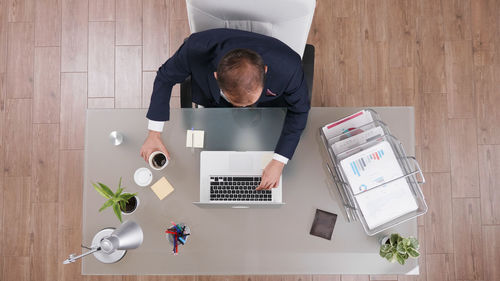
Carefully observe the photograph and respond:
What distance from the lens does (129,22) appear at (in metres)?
2.36

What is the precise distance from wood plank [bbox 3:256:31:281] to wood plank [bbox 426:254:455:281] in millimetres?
2718

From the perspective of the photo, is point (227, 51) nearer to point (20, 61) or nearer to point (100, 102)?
point (100, 102)

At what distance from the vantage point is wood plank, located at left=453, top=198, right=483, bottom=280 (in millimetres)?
2197

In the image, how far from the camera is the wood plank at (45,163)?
2287 mm

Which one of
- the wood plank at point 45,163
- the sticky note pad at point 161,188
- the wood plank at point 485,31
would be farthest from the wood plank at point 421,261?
the wood plank at point 45,163

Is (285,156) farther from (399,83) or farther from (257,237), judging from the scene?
(399,83)

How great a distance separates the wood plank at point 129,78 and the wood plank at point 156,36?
2.3 inches

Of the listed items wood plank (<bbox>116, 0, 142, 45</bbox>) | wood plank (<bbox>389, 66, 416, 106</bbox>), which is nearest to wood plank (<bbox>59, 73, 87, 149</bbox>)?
wood plank (<bbox>116, 0, 142, 45</bbox>)

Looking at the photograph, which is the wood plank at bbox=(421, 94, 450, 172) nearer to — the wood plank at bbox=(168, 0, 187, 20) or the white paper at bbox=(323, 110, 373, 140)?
the white paper at bbox=(323, 110, 373, 140)

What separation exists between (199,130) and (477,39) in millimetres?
2104

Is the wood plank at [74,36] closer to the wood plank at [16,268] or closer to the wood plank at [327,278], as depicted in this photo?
the wood plank at [16,268]

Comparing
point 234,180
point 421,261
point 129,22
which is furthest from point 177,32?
point 421,261

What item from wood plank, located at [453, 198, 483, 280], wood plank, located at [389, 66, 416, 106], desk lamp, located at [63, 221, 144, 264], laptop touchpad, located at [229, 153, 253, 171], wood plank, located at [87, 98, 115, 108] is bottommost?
wood plank, located at [453, 198, 483, 280]

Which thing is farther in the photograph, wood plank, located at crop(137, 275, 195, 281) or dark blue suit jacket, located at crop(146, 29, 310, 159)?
wood plank, located at crop(137, 275, 195, 281)
